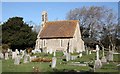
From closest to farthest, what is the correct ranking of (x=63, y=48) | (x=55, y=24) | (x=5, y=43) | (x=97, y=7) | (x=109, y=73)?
(x=109, y=73), (x=5, y=43), (x=63, y=48), (x=55, y=24), (x=97, y=7)

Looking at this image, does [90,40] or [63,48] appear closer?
[63,48]

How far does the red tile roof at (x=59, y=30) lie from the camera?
2114 inches

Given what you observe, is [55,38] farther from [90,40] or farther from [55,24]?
[90,40]

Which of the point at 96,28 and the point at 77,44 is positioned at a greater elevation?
the point at 96,28

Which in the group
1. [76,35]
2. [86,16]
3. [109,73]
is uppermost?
[86,16]

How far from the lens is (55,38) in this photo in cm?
5425

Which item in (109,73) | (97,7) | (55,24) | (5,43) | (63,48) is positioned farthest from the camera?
(97,7)

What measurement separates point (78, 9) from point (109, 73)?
52.4 metres

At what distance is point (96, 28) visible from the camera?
6556cm

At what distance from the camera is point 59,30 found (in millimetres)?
54875

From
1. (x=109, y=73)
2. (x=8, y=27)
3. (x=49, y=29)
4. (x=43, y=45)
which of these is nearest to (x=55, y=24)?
(x=49, y=29)

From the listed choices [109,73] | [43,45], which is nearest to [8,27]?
[43,45]

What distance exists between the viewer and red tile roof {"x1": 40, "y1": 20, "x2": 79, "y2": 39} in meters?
53.7

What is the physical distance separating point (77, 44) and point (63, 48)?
12.1 feet
